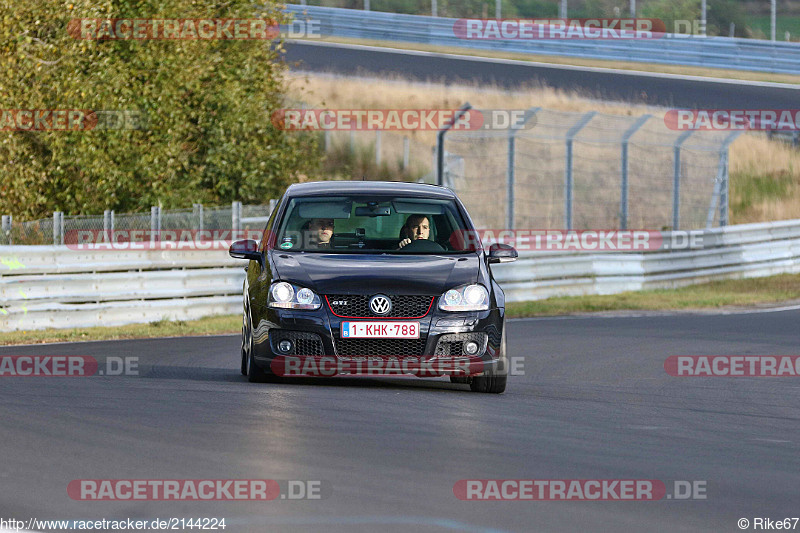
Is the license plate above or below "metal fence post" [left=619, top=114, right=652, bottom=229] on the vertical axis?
below

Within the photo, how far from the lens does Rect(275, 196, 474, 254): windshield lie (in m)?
10.9

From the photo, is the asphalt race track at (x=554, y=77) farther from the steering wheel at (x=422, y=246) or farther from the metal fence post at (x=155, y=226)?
the steering wheel at (x=422, y=246)

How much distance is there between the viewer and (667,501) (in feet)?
20.8

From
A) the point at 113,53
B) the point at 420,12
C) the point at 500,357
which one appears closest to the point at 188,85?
the point at 113,53

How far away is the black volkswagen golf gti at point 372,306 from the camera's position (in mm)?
10031

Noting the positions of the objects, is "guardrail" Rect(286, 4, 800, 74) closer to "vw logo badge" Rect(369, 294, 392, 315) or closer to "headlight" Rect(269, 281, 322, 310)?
"headlight" Rect(269, 281, 322, 310)

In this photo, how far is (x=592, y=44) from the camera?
4153 cm

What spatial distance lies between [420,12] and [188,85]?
24.5 m

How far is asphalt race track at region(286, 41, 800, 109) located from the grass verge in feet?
35.9

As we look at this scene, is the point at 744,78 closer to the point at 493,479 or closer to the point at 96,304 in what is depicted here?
the point at 96,304

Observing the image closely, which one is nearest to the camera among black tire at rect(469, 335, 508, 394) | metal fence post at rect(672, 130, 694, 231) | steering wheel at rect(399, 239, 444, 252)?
black tire at rect(469, 335, 508, 394)

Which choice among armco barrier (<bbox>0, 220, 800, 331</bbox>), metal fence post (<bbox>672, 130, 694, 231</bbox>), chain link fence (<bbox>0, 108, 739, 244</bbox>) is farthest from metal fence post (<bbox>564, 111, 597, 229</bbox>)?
metal fence post (<bbox>672, 130, 694, 231</bbox>)

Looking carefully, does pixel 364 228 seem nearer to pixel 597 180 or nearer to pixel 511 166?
pixel 511 166

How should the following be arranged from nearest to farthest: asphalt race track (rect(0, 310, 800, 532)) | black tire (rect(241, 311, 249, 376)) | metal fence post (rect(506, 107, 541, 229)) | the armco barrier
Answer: asphalt race track (rect(0, 310, 800, 532)), black tire (rect(241, 311, 249, 376)), the armco barrier, metal fence post (rect(506, 107, 541, 229))
